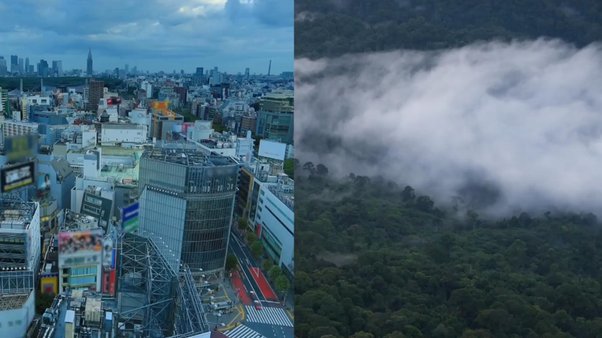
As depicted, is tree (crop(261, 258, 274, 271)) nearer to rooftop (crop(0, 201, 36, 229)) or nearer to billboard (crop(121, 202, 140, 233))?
billboard (crop(121, 202, 140, 233))

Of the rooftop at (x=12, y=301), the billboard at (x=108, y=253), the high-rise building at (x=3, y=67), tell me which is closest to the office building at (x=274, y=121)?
the billboard at (x=108, y=253)

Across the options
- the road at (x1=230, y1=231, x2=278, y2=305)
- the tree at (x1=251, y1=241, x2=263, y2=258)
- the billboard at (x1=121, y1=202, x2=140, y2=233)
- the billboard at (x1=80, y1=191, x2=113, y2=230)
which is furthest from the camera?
the tree at (x1=251, y1=241, x2=263, y2=258)

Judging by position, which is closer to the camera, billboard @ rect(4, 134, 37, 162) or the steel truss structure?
billboard @ rect(4, 134, 37, 162)

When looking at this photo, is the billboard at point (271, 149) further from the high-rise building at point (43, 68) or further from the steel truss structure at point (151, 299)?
the high-rise building at point (43, 68)

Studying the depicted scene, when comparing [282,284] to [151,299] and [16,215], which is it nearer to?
[151,299]

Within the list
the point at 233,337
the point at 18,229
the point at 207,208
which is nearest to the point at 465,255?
the point at 233,337

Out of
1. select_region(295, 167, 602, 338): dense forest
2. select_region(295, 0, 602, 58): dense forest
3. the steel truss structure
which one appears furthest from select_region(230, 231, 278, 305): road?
select_region(295, 0, 602, 58): dense forest

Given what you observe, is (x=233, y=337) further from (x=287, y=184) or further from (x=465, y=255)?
(x=465, y=255)
